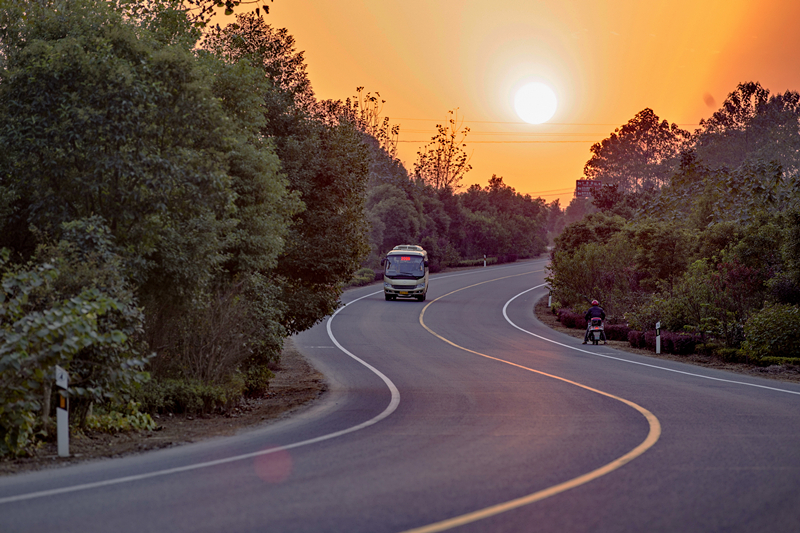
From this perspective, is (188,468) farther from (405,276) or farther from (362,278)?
(362,278)

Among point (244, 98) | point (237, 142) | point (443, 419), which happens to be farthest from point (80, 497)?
point (244, 98)

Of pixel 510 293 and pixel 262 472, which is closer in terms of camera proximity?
pixel 262 472

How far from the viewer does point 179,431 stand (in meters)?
10.6

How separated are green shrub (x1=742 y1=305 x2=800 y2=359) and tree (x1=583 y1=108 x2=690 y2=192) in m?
83.1

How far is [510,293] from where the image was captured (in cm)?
5081

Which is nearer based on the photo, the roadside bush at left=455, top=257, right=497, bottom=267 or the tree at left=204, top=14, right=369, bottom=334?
the tree at left=204, top=14, right=369, bottom=334

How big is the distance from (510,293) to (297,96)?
33.9 meters

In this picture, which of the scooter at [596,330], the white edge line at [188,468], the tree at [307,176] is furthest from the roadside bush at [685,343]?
the white edge line at [188,468]

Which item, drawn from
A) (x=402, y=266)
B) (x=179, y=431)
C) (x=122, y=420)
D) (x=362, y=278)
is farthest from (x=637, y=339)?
(x=362, y=278)

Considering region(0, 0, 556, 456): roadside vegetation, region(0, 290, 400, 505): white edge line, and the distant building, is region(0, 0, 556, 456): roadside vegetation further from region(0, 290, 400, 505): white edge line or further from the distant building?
the distant building

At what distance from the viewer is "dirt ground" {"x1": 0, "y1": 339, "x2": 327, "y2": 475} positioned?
327 inches

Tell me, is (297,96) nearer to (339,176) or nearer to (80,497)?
(339,176)

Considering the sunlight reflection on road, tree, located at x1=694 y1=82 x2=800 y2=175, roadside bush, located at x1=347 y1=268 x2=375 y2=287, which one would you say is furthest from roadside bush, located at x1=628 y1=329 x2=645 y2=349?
tree, located at x1=694 y1=82 x2=800 y2=175

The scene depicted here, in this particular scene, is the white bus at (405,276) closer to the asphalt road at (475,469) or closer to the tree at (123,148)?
the asphalt road at (475,469)
